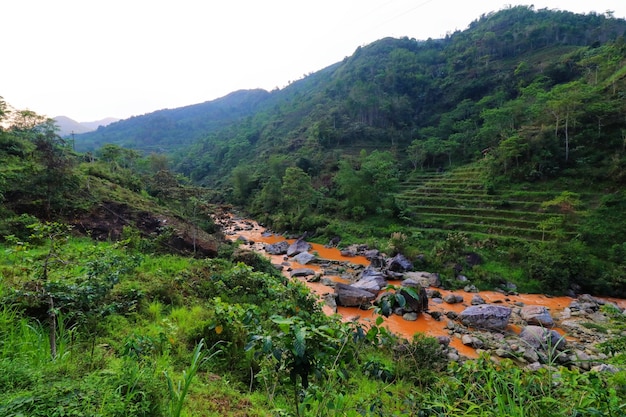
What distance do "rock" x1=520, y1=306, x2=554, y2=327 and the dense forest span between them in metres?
1.41

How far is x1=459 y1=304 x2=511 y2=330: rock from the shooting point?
34.3 feet

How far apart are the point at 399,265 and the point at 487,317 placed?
19.5ft

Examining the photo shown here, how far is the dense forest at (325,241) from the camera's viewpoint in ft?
6.76

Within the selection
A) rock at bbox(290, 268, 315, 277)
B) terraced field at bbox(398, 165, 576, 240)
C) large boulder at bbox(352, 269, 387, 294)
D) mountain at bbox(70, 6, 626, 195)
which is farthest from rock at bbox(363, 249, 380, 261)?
mountain at bbox(70, 6, 626, 195)

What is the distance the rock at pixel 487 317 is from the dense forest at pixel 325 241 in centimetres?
162

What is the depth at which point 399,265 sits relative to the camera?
16281 millimetres

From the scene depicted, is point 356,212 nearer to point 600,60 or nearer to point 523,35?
point 600,60

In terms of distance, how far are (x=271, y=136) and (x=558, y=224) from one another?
198ft

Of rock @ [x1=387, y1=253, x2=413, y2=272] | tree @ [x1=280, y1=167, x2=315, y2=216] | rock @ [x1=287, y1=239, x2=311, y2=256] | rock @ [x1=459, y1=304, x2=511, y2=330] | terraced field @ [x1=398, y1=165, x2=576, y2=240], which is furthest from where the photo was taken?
tree @ [x1=280, y1=167, x2=315, y2=216]

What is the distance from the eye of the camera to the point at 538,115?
2738cm

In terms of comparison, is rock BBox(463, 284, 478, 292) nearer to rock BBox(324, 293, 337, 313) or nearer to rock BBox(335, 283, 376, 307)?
rock BBox(335, 283, 376, 307)

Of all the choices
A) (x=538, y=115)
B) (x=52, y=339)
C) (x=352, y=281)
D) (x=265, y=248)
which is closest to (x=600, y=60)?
(x=538, y=115)

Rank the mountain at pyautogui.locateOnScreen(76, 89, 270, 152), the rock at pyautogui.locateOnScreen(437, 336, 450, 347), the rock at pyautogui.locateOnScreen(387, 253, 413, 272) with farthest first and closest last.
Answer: the mountain at pyautogui.locateOnScreen(76, 89, 270, 152) < the rock at pyautogui.locateOnScreen(387, 253, 413, 272) < the rock at pyautogui.locateOnScreen(437, 336, 450, 347)

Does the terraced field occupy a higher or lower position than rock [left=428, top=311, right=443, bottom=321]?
higher
